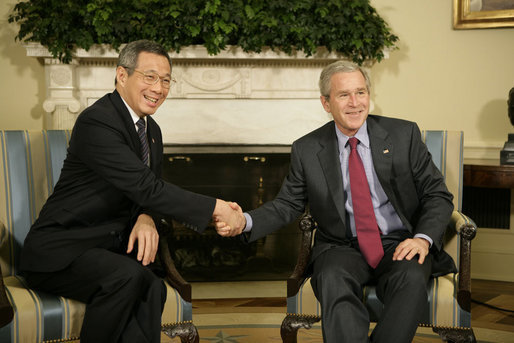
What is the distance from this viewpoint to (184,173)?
4.13m

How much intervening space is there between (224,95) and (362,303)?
2513 mm

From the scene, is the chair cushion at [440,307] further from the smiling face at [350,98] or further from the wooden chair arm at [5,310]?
the wooden chair arm at [5,310]

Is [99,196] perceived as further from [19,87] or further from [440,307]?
[19,87]

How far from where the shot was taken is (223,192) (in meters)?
4.18

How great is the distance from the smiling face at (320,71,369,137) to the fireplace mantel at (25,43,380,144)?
1.79 m

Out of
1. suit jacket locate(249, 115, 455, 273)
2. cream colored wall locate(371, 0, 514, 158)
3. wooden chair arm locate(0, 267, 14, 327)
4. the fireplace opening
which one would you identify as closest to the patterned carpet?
the fireplace opening

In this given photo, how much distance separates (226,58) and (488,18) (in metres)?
2.03

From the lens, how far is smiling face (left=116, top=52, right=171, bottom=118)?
7.68 feet

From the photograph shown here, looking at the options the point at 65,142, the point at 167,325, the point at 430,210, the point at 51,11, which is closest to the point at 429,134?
the point at 430,210

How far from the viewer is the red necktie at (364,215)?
2.35 metres

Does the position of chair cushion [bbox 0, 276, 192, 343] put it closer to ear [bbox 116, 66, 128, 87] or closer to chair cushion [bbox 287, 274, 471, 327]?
ear [bbox 116, 66, 128, 87]

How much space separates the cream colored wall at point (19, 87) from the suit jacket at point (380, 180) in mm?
2701

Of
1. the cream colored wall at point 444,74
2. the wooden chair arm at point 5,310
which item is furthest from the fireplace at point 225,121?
the wooden chair arm at point 5,310

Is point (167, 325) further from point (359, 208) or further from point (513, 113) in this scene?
point (513, 113)
